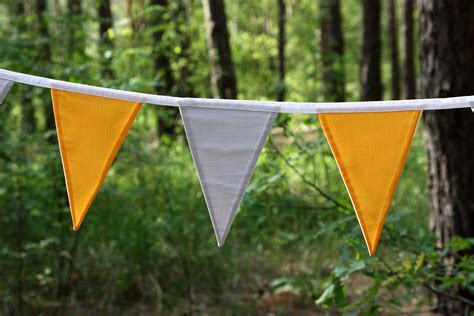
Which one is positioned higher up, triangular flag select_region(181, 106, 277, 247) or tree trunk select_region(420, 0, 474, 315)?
triangular flag select_region(181, 106, 277, 247)

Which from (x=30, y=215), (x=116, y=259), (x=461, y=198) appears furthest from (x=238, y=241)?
(x=461, y=198)

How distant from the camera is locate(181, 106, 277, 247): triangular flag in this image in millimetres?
1883

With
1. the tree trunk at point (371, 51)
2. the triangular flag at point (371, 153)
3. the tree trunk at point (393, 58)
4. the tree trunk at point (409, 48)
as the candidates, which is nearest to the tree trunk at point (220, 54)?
the triangular flag at point (371, 153)

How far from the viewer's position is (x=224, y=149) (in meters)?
1.92

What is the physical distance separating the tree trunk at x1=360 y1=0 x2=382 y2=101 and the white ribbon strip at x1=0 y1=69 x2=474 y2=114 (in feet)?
26.8

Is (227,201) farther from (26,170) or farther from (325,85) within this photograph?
(325,85)

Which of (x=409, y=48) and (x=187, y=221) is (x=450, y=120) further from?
(x=409, y=48)

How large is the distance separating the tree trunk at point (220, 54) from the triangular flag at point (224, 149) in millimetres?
3917

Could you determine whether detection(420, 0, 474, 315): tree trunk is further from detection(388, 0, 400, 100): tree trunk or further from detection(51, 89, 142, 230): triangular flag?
detection(388, 0, 400, 100): tree trunk

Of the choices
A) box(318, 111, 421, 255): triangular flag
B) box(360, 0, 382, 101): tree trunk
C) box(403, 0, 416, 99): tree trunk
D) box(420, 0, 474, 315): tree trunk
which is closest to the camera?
box(318, 111, 421, 255): triangular flag

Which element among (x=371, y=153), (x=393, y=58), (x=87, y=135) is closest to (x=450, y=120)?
(x=371, y=153)

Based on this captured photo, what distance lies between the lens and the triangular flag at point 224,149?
6.18 ft

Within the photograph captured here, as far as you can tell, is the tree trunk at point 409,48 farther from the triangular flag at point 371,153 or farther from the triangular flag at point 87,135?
the triangular flag at point 87,135

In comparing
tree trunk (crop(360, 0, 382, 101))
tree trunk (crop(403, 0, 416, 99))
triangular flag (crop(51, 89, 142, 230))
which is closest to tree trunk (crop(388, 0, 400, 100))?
tree trunk (crop(403, 0, 416, 99))
